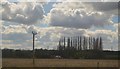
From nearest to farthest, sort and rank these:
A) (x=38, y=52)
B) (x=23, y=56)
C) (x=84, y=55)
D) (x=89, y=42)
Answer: (x=23, y=56) < (x=38, y=52) < (x=84, y=55) < (x=89, y=42)

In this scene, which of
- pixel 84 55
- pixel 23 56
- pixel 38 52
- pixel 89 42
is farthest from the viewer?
pixel 89 42

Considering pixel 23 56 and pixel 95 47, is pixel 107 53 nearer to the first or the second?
pixel 95 47

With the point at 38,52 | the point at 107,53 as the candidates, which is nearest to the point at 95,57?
the point at 107,53

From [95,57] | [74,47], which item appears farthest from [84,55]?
[74,47]

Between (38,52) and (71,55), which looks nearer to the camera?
(38,52)

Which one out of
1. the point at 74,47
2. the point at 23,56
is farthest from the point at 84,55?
the point at 23,56

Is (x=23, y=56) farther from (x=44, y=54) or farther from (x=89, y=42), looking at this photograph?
(x=89, y=42)

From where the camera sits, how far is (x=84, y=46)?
2977 inches

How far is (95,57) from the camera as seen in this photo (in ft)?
222

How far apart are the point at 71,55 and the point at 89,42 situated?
5031 mm

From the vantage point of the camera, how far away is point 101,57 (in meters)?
69.6

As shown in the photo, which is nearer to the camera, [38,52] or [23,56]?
[23,56]

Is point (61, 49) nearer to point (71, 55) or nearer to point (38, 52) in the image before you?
point (71, 55)

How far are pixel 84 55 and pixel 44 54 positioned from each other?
8.62 m
